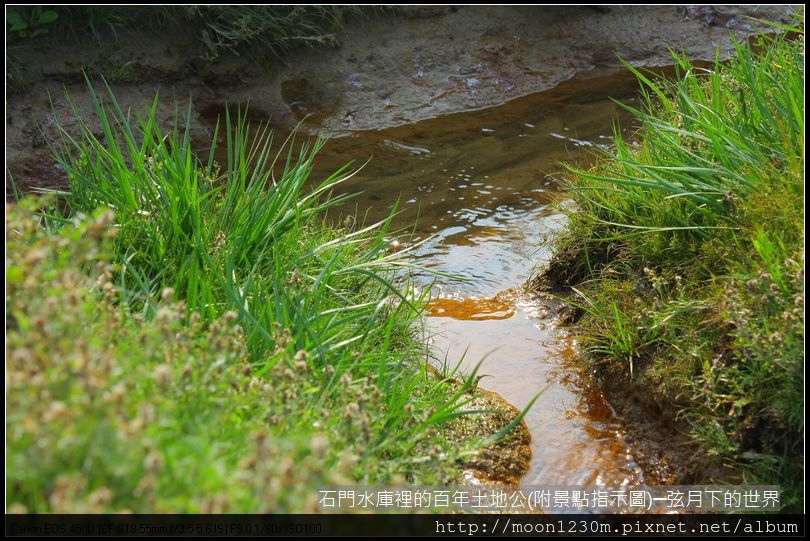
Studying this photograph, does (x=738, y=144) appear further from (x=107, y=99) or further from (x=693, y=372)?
(x=107, y=99)

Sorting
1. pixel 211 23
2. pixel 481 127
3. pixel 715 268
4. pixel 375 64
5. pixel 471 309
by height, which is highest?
pixel 211 23

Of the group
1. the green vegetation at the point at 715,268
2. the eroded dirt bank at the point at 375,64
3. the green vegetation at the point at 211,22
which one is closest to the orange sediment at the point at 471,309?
the green vegetation at the point at 715,268

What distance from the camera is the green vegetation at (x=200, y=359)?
5.27 feet

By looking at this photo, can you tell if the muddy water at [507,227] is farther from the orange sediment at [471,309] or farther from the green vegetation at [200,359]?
the green vegetation at [200,359]

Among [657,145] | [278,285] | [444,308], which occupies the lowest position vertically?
[444,308]

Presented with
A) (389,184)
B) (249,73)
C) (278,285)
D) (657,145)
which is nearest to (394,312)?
(278,285)

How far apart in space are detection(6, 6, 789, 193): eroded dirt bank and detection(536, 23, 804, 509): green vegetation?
3287 mm

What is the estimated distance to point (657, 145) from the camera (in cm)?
380

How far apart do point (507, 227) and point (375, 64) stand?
9.33 ft

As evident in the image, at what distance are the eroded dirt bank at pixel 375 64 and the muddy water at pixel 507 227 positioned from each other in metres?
0.37

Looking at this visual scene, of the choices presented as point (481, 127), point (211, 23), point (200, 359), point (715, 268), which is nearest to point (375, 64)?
point (481, 127)

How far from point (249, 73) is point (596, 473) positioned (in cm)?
504

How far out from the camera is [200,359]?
227 centimetres

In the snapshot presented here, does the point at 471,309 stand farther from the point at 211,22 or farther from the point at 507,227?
the point at 211,22
